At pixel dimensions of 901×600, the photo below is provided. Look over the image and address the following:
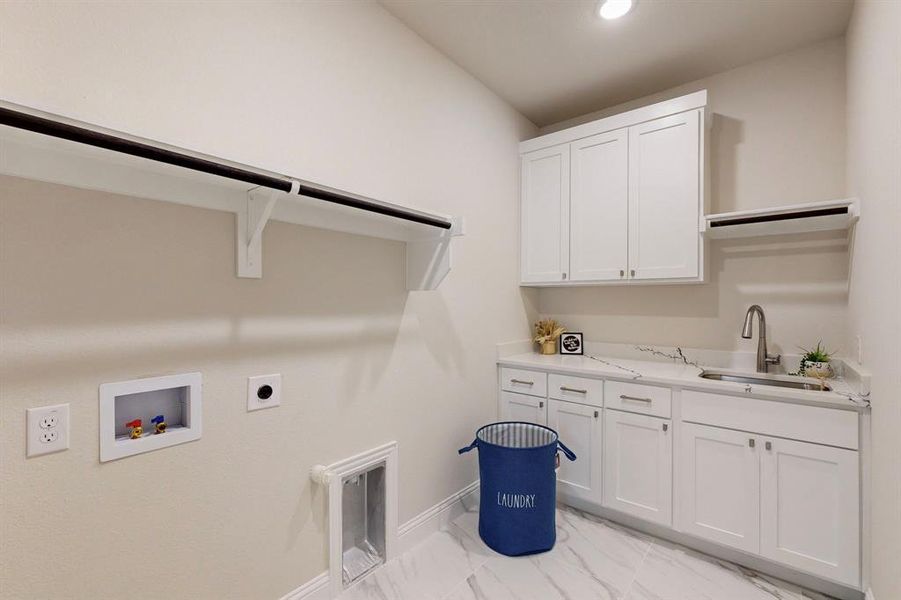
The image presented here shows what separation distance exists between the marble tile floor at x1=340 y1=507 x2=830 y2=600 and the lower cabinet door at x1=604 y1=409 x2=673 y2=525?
173 millimetres

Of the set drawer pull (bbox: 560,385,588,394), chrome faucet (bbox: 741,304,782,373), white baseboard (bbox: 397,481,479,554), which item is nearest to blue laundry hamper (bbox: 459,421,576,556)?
white baseboard (bbox: 397,481,479,554)

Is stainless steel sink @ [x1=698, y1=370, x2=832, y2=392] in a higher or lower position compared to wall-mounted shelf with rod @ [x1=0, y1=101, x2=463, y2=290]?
lower

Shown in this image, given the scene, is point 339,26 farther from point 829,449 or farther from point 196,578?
point 829,449

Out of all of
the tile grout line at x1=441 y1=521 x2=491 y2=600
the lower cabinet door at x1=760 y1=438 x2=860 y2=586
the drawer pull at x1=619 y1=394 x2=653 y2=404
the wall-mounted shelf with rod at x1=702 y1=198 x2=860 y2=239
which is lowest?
the tile grout line at x1=441 y1=521 x2=491 y2=600

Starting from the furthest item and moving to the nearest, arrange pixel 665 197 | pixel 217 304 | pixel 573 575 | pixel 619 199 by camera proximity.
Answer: pixel 619 199
pixel 665 197
pixel 573 575
pixel 217 304

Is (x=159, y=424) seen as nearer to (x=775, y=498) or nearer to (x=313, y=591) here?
(x=313, y=591)

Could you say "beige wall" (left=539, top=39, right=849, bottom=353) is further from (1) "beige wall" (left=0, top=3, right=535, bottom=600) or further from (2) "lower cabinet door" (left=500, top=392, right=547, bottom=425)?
(1) "beige wall" (left=0, top=3, right=535, bottom=600)

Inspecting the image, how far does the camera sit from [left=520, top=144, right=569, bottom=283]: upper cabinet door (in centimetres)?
281

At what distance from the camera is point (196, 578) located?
1362 millimetres

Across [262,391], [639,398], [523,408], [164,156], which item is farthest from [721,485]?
[164,156]

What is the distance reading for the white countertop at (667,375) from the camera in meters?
1.75

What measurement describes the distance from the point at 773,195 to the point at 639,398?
140cm

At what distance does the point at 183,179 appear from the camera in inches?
50.5

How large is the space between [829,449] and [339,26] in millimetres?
2721
